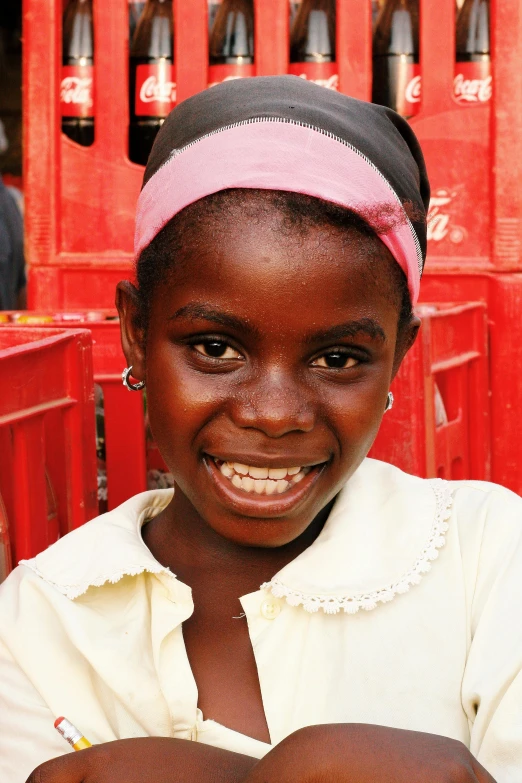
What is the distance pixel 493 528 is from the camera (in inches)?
48.7

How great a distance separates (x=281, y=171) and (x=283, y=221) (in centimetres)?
6

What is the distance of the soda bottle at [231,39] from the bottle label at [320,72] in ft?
0.38

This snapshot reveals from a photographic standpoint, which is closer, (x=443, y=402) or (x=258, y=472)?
(x=258, y=472)

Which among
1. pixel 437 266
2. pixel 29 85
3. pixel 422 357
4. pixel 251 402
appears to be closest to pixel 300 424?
pixel 251 402

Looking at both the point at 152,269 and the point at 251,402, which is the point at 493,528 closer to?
the point at 251,402

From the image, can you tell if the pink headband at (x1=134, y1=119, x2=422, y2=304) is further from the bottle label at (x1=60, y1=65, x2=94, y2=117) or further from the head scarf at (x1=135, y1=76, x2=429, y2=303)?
the bottle label at (x1=60, y1=65, x2=94, y2=117)

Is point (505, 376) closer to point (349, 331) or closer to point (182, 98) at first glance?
point (182, 98)

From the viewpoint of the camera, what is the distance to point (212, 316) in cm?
118

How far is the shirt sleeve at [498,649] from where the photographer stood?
3.60ft

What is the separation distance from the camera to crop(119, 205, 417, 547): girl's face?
1.15 meters

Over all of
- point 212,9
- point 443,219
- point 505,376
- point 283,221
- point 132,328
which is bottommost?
point 505,376

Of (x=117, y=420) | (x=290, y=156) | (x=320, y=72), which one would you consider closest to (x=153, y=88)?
(x=320, y=72)

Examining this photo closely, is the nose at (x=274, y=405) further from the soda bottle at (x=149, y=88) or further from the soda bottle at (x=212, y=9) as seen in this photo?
the soda bottle at (x=212, y=9)

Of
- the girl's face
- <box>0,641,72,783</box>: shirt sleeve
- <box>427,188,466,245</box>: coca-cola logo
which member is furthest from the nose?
<box>427,188,466,245</box>: coca-cola logo
